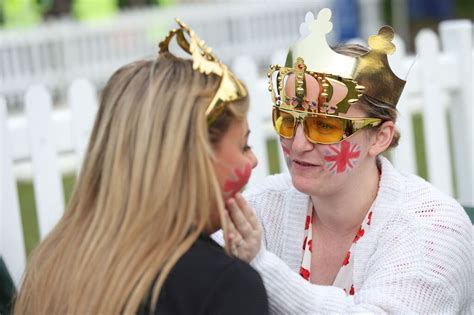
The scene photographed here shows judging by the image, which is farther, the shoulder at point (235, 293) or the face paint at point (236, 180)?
the face paint at point (236, 180)

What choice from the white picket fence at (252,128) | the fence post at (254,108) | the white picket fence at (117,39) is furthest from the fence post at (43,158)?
the white picket fence at (117,39)

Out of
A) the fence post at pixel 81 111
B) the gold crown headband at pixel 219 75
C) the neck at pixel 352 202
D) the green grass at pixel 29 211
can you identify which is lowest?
the green grass at pixel 29 211

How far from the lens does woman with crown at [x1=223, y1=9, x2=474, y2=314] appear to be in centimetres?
241

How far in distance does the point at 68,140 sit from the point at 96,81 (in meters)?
7.69

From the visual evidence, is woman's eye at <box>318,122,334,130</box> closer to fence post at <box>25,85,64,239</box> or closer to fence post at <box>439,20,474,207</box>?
fence post at <box>25,85,64,239</box>

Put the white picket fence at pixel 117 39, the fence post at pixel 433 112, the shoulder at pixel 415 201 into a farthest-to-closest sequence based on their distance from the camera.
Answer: the white picket fence at pixel 117 39
the fence post at pixel 433 112
the shoulder at pixel 415 201

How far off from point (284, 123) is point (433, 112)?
2.31 meters

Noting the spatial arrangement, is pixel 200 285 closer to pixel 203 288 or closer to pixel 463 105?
pixel 203 288

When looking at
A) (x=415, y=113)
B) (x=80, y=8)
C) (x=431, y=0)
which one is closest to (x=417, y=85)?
(x=415, y=113)

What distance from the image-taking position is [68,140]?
13.5ft

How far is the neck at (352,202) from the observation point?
2643 millimetres

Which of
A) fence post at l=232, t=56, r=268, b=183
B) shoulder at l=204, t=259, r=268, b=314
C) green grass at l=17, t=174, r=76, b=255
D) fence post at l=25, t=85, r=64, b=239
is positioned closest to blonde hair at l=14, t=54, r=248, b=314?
shoulder at l=204, t=259, r=268, b=314

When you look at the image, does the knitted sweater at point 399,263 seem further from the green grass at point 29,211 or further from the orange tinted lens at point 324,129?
the green grass at point 29,211

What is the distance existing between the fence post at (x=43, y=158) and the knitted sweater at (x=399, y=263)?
5.33ft
